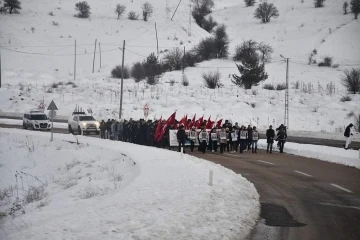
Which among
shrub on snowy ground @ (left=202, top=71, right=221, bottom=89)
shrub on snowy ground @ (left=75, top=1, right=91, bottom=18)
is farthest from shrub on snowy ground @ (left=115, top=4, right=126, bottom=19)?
shrub on snowy ground @ (left=202, top=71, right=221, bottom=89)

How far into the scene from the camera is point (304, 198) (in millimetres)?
12633

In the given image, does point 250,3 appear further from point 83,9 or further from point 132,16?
point 83,9

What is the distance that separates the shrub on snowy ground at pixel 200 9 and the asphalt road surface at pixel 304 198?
325ft

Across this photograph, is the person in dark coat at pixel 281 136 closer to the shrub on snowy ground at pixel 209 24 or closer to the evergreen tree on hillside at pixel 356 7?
the evergreen tree on hillside at pixel 356 7

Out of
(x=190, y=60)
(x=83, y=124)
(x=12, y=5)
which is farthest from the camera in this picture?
(x=12, y=5)

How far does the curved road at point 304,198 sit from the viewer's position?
29.3 ft

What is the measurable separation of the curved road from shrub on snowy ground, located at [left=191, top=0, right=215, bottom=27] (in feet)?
325

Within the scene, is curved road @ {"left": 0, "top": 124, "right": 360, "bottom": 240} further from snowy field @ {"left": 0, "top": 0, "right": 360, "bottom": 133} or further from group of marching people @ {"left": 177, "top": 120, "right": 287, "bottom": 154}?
snowy field @ {"left": 0, "top": 0, "right": 360, "bottom": 133}

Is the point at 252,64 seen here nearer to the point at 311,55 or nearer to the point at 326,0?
the point at 311,55

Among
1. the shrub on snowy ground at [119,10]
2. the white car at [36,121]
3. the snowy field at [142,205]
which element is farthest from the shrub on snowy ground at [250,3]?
the snowy field at [142,205]

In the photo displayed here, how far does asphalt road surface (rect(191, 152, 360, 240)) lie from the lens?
352 inches

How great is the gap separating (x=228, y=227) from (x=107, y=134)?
27615 mm

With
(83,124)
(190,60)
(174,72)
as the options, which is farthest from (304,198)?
(190,60)

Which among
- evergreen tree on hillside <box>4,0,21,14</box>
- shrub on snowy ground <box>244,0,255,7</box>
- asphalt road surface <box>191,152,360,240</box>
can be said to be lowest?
asphalt road surface <box>191,152,360,240</box>
